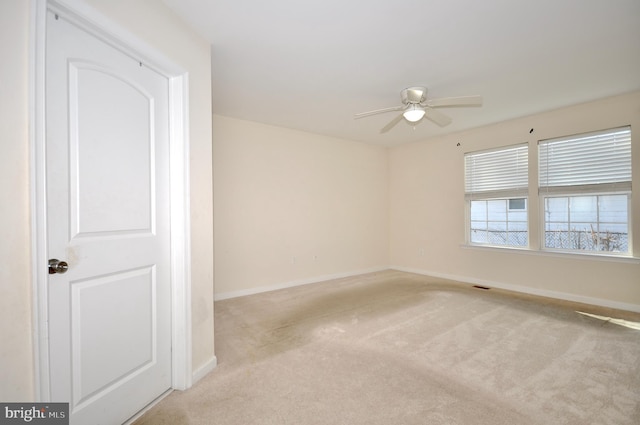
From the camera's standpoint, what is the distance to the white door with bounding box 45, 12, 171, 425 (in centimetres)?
136

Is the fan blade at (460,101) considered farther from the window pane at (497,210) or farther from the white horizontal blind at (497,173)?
the window pane at (497,210)

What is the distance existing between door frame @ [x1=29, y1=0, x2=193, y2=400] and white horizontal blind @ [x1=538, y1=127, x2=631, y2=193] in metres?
4.66

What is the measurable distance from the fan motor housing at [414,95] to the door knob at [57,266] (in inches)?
124

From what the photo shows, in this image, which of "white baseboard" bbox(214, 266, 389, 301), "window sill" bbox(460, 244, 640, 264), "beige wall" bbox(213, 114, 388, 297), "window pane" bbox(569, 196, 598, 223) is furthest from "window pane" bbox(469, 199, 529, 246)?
"white baseboard" bbox(214, 266, 389, 301)

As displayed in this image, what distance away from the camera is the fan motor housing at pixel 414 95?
3.12 metres

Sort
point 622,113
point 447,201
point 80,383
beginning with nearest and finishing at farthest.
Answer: point 80,383, point 622,113, point 447,201

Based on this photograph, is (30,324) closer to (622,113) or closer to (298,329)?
(298,329)

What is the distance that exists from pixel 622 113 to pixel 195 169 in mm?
4845

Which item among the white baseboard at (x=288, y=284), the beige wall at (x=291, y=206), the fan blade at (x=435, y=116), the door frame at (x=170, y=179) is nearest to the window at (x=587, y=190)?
the fan blade at (x=435, y=116)

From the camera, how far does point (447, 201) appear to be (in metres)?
5.25

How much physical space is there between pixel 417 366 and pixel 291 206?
3.14 meters

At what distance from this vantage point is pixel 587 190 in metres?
3.79

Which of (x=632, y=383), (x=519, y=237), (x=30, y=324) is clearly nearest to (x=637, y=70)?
(x=519, y=237)

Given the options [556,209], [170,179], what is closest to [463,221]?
[556,209]
